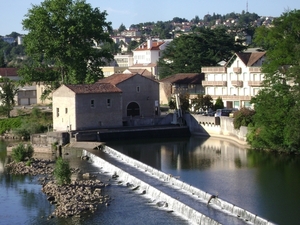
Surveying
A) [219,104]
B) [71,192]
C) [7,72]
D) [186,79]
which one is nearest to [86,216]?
[71,192]

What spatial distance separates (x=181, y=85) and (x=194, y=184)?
41016 mm

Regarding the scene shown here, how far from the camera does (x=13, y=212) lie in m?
36.0

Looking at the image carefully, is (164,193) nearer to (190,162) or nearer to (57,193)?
(57,193)

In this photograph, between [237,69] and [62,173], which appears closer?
[62,173]

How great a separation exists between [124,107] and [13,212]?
30.3 metres

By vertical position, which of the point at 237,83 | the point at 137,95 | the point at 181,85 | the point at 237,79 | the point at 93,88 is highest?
the point at 237,79

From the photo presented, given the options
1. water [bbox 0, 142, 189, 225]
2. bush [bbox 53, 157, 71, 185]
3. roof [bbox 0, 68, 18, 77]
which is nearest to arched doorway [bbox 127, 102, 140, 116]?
water [bbox 0, 142, 189, 225]

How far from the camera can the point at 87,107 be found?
2400 inches

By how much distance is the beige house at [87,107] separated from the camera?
60.5 metres

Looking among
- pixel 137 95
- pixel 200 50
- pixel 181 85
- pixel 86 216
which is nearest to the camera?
pixel 86 216

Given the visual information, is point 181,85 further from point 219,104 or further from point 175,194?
point 175,194

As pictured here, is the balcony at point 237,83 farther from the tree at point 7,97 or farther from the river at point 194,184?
the tree at point 7,97

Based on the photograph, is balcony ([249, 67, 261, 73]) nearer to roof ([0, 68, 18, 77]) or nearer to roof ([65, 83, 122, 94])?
roof ([65, 83, 122, 94])

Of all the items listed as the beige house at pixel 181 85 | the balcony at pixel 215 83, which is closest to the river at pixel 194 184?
the balcony at pixel 215 83
